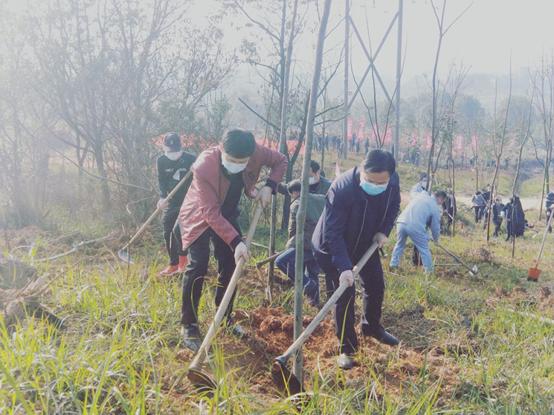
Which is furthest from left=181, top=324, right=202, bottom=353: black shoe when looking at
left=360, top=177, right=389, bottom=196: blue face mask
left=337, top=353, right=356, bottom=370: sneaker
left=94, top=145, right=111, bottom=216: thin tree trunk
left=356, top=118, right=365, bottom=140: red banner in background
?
left=356, top=118, right=365, bottom=140: red banner in background

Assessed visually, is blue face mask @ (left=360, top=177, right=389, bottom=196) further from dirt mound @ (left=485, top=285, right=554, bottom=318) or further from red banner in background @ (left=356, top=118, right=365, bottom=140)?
red banner in background @ (left=356, top=118, right=365, bottom=140)

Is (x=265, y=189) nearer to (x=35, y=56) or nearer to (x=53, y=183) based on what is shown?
(x=35, y=56)

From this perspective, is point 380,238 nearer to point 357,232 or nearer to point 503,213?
point 357,232

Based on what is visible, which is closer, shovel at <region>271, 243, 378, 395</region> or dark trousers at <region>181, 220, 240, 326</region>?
shovel at <region>271, 243, 378, 395</region>

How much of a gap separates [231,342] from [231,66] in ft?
25.5

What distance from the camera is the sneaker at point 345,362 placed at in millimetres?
2775

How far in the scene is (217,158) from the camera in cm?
287

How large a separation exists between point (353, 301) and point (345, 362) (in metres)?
0.39

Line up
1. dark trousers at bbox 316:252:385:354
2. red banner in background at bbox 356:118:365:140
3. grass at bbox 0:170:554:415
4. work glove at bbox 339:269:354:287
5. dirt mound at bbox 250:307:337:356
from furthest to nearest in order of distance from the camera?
red banner in background at bbox 356:118:365:140, dirt mound at bbox 250:307:337:356, dark trousers at bbox 316:252:385:354, work glove at bbox 339:269:354:287, grass at bbox 0:170:554:415

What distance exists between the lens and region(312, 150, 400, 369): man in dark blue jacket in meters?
2.75

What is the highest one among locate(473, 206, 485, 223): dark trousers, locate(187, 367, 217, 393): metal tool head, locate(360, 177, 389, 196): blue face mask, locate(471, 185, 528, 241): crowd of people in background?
locate(360, 177, 389, 196): blue face mask

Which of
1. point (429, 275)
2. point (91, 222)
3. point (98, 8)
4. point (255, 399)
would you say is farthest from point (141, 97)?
point (255, 399)

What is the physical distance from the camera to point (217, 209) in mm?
2805

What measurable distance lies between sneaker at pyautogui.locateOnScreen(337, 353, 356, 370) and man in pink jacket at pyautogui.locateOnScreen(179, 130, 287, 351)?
71 centimetres
